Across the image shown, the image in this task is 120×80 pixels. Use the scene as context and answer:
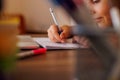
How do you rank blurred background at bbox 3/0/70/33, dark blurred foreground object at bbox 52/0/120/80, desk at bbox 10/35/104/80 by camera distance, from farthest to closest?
blurred background at bbox 3/0/70/33
desk at bbox 10/35/104/80
dark blurred foreground object at bbox 52/0/120/80

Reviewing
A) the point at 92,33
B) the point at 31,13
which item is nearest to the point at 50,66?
the point at 92,33

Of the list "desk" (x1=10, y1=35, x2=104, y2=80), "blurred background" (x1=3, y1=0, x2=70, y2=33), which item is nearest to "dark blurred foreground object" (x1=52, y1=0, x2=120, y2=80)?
"desk" (x1=10, y1=35, x2=104, y2=80)

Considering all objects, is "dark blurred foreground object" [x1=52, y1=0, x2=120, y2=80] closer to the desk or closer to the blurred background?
the desk

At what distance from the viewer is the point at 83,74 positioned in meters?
0.48

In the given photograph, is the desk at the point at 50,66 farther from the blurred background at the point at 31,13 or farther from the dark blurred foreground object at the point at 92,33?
the blurred background at the point at 31,13

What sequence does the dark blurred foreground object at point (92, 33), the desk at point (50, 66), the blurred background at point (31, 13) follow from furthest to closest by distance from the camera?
1. the blurred background at point (31, 13)
2. the desk at point (50, 66)
3. the dark blurred foreground object at point (92, 33)

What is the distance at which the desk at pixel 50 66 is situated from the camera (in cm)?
50

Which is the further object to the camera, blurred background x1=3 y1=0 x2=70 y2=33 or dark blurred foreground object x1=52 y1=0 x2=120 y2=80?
blurred background x1=3 y1=0 x2=70 y2=33

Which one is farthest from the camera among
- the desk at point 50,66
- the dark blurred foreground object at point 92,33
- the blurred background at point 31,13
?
the blurred background at point 31,13

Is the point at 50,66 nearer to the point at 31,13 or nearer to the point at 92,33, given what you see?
the point at 92,33

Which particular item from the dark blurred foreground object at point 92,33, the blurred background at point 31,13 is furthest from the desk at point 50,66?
the blurred background at point 31,13

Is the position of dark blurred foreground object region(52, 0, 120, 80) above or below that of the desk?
above

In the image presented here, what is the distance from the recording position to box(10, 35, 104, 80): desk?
50 cm

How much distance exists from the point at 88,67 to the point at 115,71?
0.45 feet
